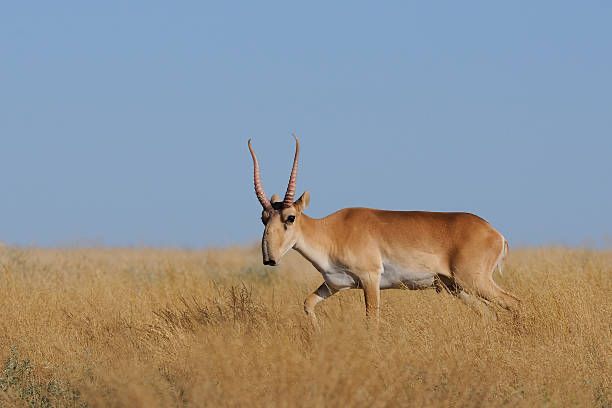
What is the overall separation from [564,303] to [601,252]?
13.9 m

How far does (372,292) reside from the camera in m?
12.8

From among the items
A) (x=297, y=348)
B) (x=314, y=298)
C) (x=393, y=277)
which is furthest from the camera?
(x=393, y=277)

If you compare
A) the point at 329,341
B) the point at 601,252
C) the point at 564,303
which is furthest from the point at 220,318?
the point at 601,252

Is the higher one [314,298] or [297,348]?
[314,298]

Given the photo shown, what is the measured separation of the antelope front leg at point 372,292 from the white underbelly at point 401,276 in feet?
0.69

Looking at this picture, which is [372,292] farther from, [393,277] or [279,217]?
[279,217]

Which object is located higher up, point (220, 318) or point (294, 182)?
point (294, 182)

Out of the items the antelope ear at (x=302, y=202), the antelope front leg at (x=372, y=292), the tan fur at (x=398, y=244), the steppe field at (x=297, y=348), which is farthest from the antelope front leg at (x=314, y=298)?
the antelope ear at (x=302, y=202)

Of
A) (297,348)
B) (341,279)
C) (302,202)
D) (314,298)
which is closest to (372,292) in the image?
(341,279)

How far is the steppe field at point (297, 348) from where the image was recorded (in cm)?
719

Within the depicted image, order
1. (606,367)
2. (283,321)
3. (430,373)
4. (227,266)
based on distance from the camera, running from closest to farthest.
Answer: (430,373) → (606,367) → (283,321) → (227,266)

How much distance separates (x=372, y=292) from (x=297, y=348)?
4203mm

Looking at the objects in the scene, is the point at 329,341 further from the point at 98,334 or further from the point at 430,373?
the point at 98,334

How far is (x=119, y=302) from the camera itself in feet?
49.3
